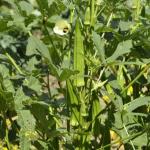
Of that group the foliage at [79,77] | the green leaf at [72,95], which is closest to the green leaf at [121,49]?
the foliage at [79,77]

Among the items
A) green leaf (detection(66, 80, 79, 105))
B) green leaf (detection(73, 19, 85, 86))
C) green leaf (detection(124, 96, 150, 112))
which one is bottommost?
green leaf (detection(124, 96, 150, 112))

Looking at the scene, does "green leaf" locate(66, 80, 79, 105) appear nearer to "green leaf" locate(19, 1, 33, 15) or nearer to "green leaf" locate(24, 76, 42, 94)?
"green leaf" locate(24, 76, 42, 94)

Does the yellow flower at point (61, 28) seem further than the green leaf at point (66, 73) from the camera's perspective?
Yes

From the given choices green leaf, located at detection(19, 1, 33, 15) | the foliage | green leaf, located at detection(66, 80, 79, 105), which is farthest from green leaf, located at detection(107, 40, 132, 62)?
green leaf, located at detection(19, 1, 33, 15)

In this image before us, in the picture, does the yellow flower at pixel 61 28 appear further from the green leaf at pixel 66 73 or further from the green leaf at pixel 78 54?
the green leaf at pixel 66 73

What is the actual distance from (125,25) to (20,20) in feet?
1.07

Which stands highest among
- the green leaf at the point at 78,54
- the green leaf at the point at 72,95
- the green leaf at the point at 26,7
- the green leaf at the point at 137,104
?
the green leaf at the point at 26,7

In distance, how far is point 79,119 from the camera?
146 cm

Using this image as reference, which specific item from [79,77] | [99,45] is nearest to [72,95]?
[79,77]

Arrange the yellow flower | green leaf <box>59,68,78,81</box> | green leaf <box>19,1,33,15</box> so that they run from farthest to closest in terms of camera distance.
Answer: green leaf <box>19,1,33,15</box> < the yellow flower < green leaf <box>59,68,78,81</box>

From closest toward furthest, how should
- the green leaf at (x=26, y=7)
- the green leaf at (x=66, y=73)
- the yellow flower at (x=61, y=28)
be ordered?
the green leaf at (x=66, y=73) < the yellow flower at (x=61, y=28) < the green leaf at (x=26, y=7)

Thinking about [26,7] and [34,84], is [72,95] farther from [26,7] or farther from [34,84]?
[26,7]

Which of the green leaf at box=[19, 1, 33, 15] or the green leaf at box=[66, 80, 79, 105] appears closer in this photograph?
the green leaf at box=[66, 80, 79, 105]

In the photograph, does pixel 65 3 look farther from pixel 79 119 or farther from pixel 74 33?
pixel 79 119
